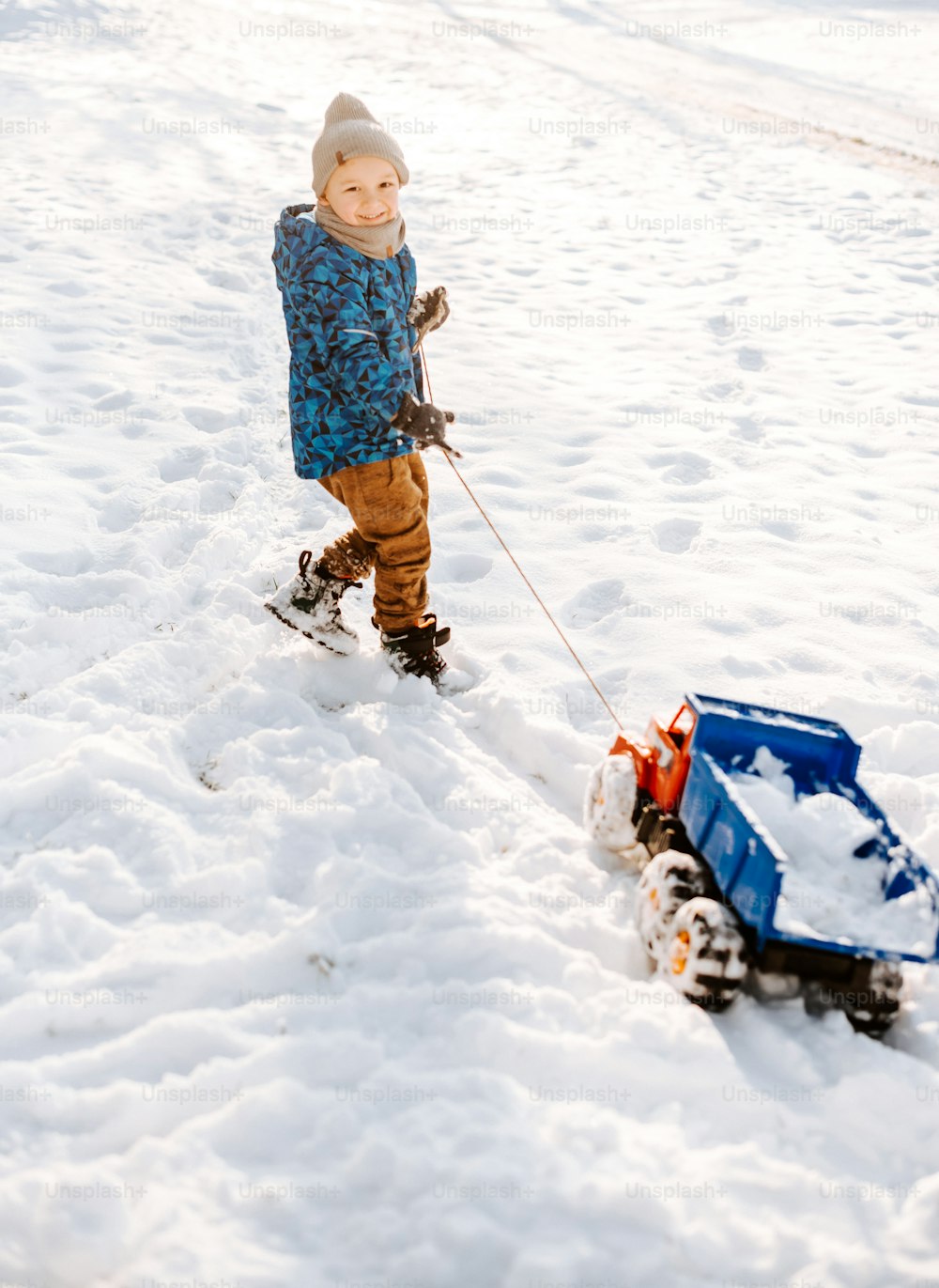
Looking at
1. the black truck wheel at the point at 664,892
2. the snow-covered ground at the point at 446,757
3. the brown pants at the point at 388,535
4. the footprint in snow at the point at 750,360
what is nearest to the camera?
the snow-covered ground at the point at 446,757

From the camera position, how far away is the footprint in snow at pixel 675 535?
4352mm

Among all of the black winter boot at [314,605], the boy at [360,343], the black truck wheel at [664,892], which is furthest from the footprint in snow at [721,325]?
the black truck wheel at [664,892]

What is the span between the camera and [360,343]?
2.93 m

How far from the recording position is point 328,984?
7.63 ft

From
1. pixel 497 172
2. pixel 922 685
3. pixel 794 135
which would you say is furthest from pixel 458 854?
pixel 794 135

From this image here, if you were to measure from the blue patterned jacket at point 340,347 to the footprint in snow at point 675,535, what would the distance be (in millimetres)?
1606

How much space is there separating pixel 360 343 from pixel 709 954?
6.23 ft

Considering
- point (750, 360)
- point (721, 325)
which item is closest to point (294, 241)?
point (750, 360)

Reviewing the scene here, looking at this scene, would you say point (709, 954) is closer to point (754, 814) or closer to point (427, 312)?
point (754, 814)

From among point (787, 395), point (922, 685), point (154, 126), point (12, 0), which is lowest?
point (922, 685)

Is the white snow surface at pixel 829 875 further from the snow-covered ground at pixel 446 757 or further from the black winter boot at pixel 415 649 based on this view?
the black winter boot at pixel 415 649

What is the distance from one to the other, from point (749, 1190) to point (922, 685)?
6.77 ft

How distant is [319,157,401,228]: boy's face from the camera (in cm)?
292

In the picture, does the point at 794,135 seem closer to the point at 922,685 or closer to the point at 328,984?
the point at 922,685
